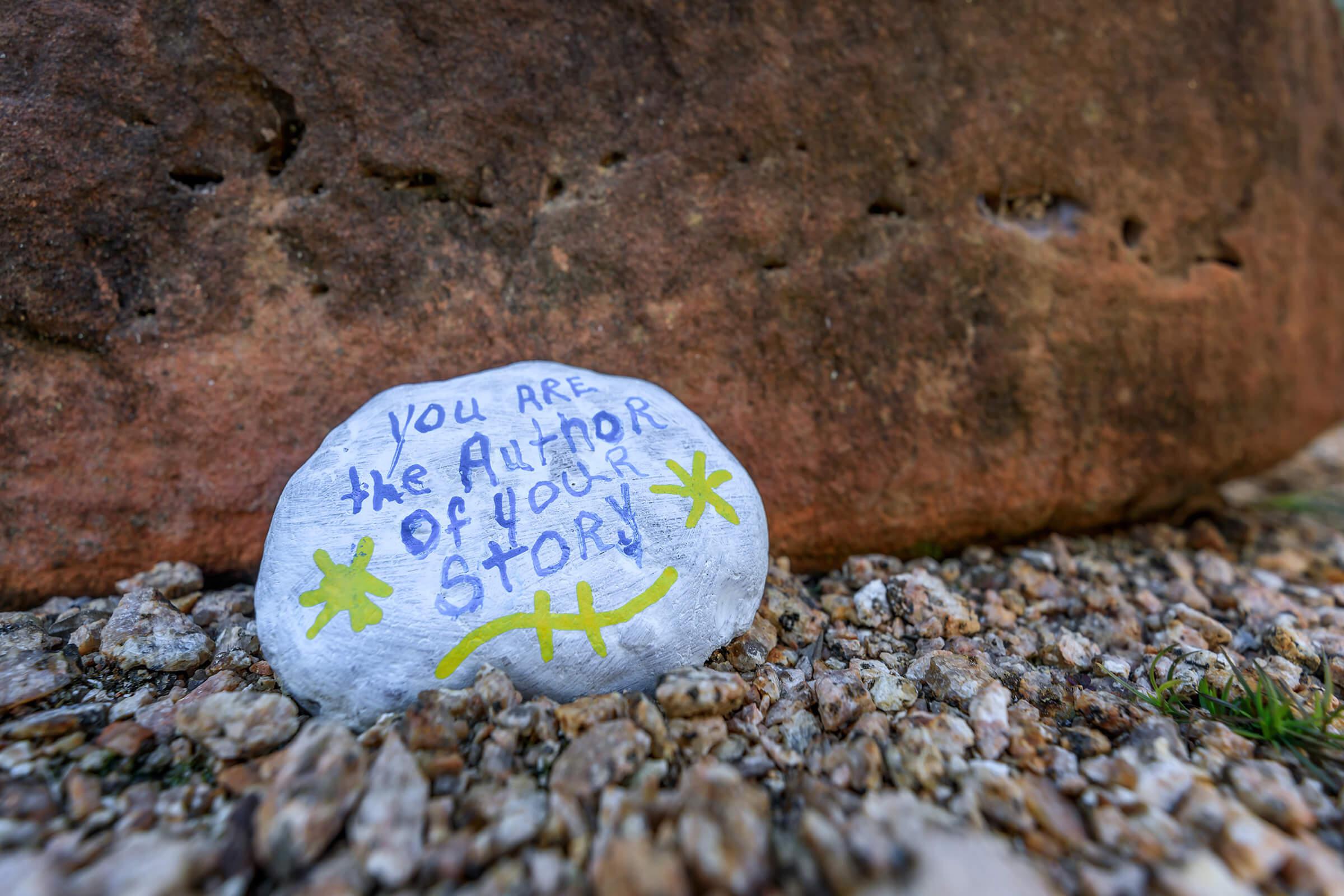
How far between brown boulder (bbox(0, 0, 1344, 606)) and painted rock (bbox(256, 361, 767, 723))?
36cm

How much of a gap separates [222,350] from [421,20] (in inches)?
35.0

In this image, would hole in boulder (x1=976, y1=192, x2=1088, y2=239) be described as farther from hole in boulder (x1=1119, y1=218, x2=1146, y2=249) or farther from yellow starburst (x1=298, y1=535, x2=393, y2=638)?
yellow starburst (x1=298, y1=535, x2=393, y2=638)

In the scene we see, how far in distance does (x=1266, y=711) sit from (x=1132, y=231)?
147 cm

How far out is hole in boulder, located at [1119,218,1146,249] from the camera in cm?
209

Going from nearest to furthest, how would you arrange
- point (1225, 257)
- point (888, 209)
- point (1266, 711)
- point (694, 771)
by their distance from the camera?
point (694, 771) → point (1266, 711) → point (888, 209) → point (1225, 257)

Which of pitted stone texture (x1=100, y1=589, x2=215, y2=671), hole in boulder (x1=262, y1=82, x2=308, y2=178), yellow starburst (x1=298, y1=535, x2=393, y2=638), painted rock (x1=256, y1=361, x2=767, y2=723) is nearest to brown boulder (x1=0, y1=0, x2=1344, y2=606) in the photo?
hole in boulder (x1=262, y1=82, x2=308, y2=178)

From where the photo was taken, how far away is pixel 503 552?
4.06 ft

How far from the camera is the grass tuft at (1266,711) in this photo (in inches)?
42.9

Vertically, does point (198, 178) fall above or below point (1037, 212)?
above

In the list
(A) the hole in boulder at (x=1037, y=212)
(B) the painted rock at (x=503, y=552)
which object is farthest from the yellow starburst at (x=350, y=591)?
(A) the hole in boulder at (x=1037, y=212)

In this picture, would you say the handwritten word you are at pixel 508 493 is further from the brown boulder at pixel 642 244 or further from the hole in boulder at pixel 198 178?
the hole in boulder at pixel 198 178

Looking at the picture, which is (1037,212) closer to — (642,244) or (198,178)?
(642,244)

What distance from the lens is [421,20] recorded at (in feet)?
5.43

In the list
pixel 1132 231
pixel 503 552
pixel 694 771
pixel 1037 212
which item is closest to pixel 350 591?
pixel 503 552
